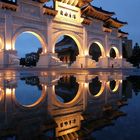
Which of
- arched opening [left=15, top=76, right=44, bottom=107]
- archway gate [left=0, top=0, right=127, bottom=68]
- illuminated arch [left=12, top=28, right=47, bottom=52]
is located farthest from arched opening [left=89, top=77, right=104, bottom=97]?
illuminated arch [left=12, top=28, right=47, bottom=52]

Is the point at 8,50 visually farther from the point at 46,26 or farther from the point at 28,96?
the point at 28,96

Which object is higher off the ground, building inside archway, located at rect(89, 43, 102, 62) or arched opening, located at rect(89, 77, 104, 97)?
building inside archway, located at rect(89, 43, 102, 62)

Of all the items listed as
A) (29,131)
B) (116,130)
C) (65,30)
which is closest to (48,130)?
(29,131)

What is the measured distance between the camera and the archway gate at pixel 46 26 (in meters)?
21.6

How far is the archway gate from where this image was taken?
21625 millimetres

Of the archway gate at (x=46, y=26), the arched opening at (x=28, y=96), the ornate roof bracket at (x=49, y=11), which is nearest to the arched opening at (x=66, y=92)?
the arched opening at (x=28, y=96)

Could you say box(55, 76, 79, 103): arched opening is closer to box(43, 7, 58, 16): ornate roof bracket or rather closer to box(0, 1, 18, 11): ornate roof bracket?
box(0, 1, 18, 11): ornate roof bracket

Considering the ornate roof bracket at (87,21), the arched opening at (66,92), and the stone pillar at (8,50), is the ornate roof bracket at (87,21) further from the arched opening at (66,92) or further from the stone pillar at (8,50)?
the arched opening at (66,92)

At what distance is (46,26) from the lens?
24.9m

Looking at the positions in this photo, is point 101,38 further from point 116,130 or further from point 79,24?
point 116,130

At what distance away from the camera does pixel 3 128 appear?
2.21 metres

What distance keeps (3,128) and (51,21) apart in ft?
78.5

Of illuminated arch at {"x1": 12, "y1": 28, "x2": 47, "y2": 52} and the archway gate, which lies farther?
illuminated arch at {"x1": 12, "y1": 28, "x2": 47, "y2": 52}

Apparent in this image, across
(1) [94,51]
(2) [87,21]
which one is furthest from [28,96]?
(1) [94,51]
